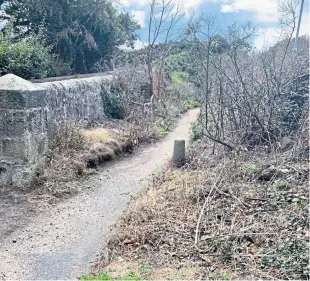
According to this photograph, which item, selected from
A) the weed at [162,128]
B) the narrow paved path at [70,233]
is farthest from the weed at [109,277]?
the weed at [162,128]

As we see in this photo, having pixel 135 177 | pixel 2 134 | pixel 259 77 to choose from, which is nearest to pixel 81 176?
pixel 135 177

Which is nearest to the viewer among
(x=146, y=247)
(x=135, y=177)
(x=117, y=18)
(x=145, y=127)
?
(x=146, y=247)

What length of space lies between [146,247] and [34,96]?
11.7 feet

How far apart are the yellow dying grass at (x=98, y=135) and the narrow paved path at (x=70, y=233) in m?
0.95

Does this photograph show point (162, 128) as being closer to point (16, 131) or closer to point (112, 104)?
point (112, 104)

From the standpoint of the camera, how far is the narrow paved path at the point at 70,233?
3988 mm

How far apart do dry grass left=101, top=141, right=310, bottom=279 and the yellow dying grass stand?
3.00m

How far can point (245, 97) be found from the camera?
6781 millimetres

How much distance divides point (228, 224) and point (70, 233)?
204 centimetres

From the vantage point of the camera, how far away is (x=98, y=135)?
8422 millimetres

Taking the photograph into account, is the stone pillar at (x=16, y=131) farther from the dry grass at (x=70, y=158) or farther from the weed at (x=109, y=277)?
the weed at (x=109, y=277)

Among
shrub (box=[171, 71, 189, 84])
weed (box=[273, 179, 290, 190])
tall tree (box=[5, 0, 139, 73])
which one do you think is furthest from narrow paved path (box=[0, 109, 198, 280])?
shrub (box=[171, 71, 189, 84])

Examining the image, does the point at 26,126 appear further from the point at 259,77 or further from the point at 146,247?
the point at 259,77

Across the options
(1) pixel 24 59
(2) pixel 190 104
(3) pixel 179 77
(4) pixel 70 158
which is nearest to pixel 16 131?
(4) pixel 70 158
